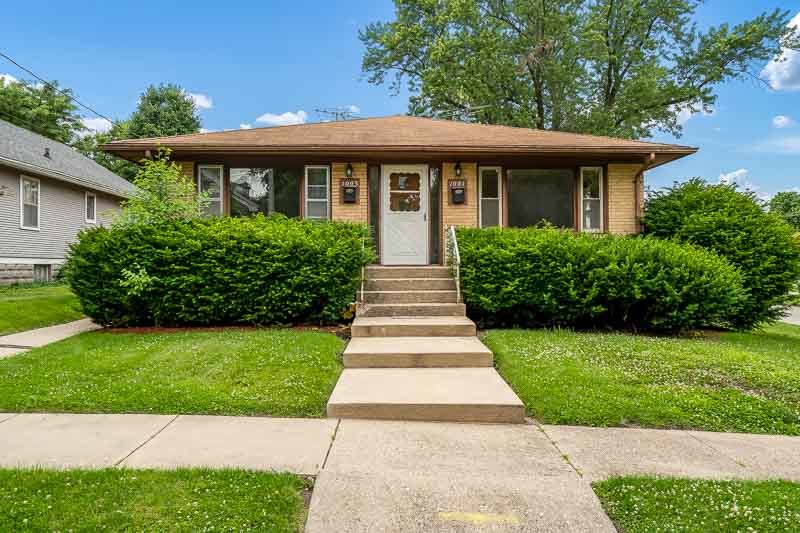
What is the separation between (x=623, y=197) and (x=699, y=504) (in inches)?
312

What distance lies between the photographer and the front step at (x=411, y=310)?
6.48 metres

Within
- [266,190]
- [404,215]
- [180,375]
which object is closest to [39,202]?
[266,190]

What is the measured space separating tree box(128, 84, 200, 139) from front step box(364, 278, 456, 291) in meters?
23.9

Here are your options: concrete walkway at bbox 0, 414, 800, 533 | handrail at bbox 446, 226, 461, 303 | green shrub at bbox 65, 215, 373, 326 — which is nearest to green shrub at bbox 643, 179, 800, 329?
handrail at bbox 446, 226, 461, 303

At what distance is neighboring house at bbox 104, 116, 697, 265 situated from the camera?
8602 mm

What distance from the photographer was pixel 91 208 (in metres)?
16.4

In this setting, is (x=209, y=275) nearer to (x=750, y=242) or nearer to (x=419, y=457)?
(x=419, y=457)

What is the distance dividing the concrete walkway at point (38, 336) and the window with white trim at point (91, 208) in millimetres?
10619

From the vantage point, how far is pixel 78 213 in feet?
50.4

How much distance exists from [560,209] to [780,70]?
52.2 ft

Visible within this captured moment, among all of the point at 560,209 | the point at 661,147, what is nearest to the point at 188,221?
the point at 560,209

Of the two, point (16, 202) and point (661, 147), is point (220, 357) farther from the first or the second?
point (16, 202)

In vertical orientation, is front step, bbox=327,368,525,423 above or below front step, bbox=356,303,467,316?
below

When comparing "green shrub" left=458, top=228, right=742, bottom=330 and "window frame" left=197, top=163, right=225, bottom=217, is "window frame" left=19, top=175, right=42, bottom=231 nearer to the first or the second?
"window frame" left=197, top=163, right=225, bottom=217
